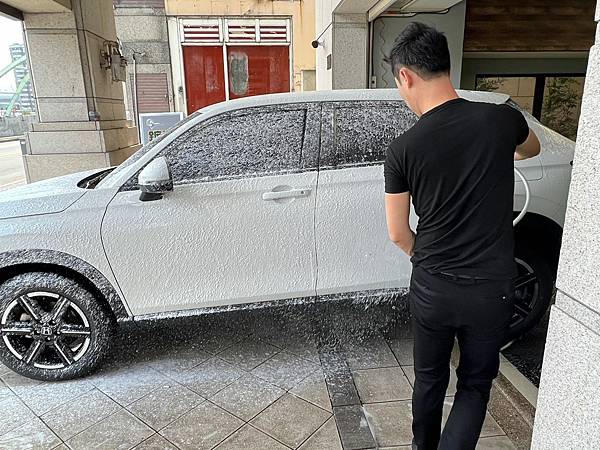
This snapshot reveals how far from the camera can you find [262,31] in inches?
499

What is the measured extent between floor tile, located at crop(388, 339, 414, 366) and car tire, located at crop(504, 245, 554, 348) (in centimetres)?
66

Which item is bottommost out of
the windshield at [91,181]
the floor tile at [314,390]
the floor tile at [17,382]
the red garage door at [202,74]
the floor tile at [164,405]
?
the floor tile at [17,382]

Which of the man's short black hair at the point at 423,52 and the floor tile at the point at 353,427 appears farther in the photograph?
the floor tile at the point at 353,427

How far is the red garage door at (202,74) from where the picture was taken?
1254cm

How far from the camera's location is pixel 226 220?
264 centimetres

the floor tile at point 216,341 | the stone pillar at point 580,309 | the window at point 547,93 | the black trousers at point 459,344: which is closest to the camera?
the stone pillar at point 580,309

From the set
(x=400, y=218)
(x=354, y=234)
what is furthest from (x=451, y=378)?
(x=400, y=218)

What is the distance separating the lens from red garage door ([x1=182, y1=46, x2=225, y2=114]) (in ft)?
41.1

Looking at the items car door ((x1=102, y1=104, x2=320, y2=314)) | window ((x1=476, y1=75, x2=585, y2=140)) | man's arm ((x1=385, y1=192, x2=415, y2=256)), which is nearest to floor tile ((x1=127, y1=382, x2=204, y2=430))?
→ car door ((x1=102, y1=104, x2=320, y2=314))

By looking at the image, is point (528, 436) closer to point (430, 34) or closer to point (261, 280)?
point (261, 280)

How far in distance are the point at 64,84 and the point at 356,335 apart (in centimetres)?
516

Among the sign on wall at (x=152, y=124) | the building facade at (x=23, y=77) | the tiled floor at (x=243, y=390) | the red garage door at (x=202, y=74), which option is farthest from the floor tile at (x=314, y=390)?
the red garage door at (x=202, y=74)

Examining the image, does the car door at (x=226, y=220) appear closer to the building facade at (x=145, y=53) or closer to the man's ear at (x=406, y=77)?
the man's ear at (x=406, y=77)

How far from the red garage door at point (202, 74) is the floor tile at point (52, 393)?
10.7 meters
